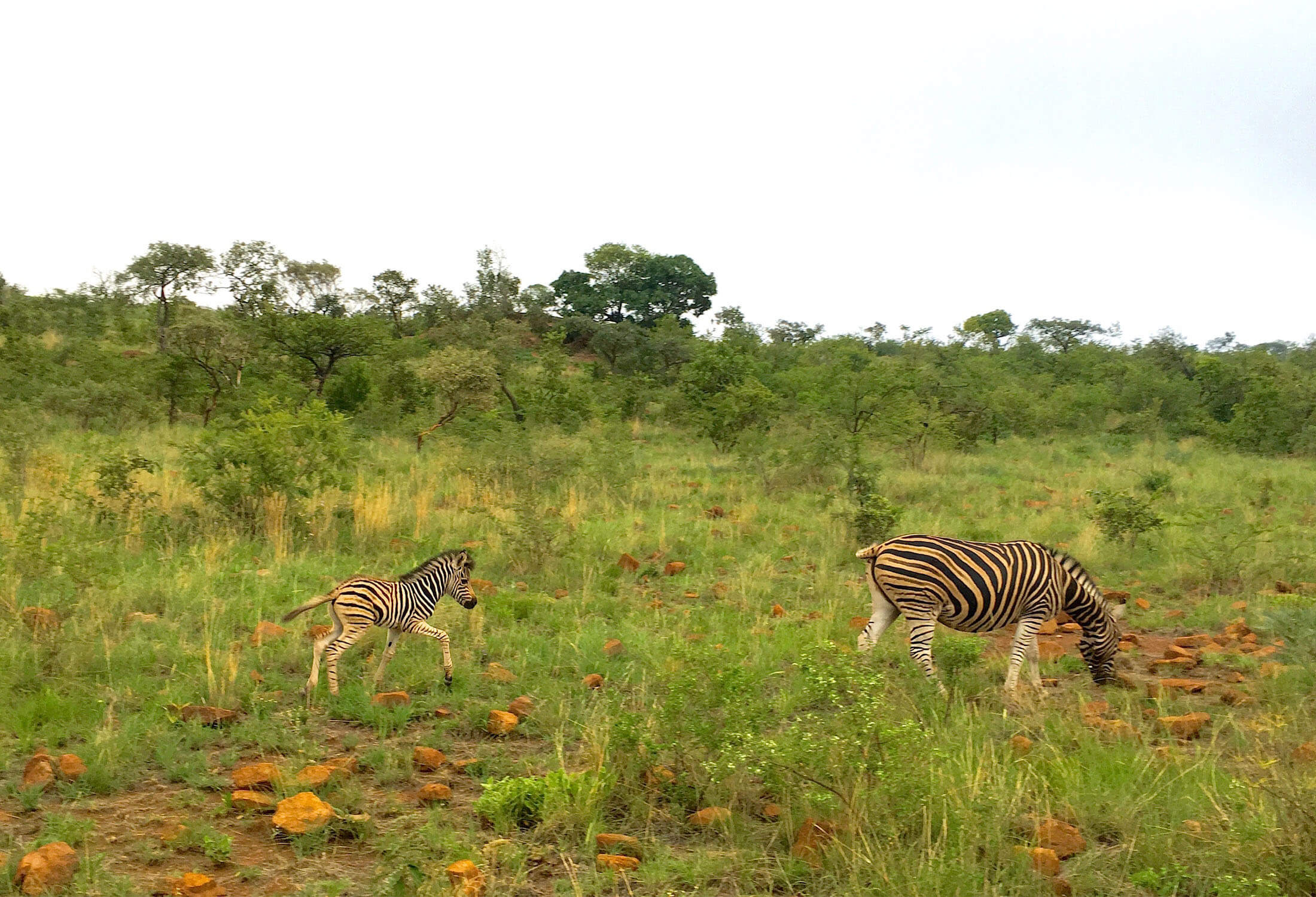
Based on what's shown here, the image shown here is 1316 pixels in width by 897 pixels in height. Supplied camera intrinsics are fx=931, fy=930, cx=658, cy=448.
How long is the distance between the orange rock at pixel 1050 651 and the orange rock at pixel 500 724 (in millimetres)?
4012

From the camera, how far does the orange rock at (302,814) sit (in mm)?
3908

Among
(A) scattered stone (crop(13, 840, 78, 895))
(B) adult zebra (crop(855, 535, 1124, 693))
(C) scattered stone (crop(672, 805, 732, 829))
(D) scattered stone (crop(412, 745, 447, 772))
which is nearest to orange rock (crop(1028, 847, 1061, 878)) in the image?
(C) scattered stone (crop(672, 805, 732, 829))

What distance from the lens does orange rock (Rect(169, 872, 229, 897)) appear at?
11.1 feet

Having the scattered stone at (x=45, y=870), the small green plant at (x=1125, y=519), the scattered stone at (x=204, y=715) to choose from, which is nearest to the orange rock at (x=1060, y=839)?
the scattered stone at (x=45, y=870)

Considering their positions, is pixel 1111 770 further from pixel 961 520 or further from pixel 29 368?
pixel 29 368

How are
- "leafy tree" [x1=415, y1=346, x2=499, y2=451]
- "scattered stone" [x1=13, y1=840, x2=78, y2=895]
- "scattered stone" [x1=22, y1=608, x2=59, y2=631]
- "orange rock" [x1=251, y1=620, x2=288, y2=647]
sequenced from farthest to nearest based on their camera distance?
1. "leafy tree" [x1=415, y1=346, x2=499, y2=451]
2. "orange rock" [x1=251, y1=620, x2=288, y2=647]
3. "scattered stone" [x1=22, y1=608, x2=59, y2=631]
4. "scattered stone" [x1=13, y1=840, x2=78, y2=895]

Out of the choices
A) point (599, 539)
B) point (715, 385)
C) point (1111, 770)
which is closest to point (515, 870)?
point (1111, 770)

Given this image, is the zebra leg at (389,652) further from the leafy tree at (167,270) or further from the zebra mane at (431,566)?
the leafy tree at (167,270)

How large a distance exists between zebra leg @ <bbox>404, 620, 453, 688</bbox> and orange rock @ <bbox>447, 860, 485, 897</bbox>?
2390 mm

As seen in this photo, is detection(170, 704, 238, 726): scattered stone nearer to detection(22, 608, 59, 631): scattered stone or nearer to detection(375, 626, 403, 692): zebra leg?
detection(375, 626, 403, 692): zebra leg

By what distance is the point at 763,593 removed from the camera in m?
8.47

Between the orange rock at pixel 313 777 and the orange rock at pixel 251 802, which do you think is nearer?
the orange rock at pixel 251 802

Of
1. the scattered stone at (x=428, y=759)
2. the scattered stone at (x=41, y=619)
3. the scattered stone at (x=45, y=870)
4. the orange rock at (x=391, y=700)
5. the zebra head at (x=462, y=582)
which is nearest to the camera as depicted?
the scattered stone at (x=45, y=870)

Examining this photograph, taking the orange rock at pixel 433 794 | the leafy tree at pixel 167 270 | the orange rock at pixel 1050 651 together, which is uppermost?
the leafy tree at pixel 167 270
